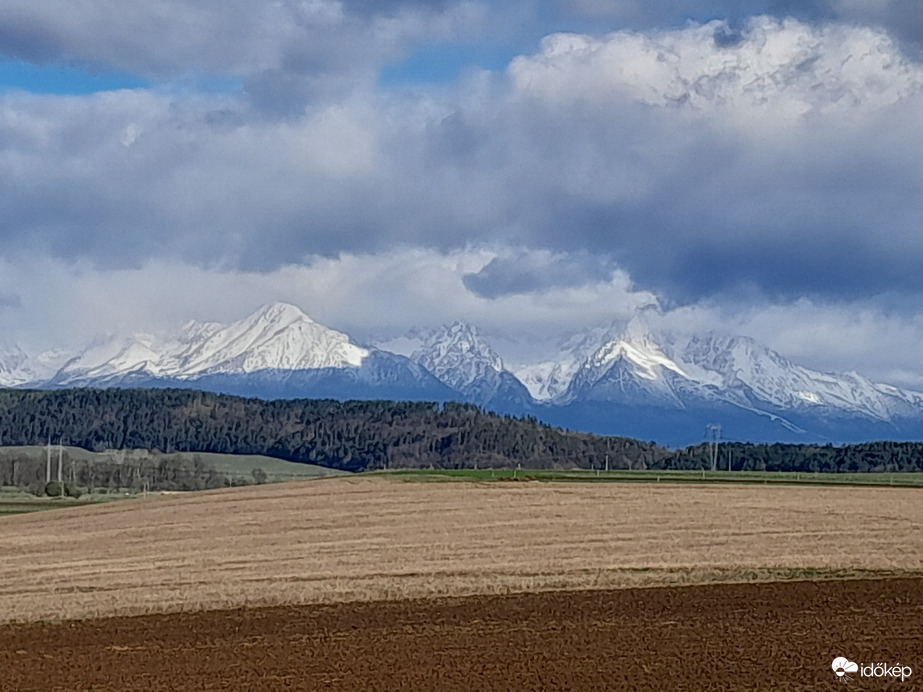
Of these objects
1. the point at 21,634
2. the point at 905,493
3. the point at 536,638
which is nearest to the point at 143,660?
the point at 21,634

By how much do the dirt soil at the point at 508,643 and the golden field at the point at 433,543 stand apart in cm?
361

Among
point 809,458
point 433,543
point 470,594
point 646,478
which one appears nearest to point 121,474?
point 646,478

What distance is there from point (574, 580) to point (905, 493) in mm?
44324

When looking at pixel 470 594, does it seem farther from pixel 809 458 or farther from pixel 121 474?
pixel 809 458

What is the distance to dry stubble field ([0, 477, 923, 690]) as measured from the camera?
2781 cm

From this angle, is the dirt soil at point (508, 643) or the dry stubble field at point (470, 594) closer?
the dirt soil at point (508, 643)

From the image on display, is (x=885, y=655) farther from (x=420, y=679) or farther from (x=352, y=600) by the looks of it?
(x=352, y=600)

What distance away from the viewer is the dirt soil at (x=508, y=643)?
1041 inches

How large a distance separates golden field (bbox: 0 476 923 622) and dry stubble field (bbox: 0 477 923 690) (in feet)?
0.65

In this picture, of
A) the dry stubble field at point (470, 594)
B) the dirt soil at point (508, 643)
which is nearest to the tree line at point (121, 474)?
the dry stubble field at point (470, 594)

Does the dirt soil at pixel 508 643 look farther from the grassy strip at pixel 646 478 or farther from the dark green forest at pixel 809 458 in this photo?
the dark green forest at pixel 809 458

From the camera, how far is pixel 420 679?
2669cm

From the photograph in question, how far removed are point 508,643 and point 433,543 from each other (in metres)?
25.0

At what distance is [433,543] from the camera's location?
55469 millimetres
